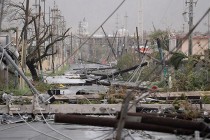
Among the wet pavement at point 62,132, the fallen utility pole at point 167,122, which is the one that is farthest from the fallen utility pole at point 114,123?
the wet pavement at point 62,132

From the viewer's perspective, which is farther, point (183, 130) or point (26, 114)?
point (26, 114)

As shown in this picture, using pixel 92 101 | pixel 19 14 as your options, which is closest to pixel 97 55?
pixel 19 14

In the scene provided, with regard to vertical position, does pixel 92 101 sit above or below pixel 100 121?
below

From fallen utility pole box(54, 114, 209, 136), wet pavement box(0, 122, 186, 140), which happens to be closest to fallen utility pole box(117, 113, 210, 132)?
fallen utility pole box(54, 114, 209, 136)

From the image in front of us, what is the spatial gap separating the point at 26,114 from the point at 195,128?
429 inches

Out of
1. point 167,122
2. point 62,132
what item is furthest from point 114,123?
point 62,132

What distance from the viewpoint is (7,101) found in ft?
53.1

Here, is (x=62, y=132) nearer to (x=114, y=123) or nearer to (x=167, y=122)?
(x=114, y=123)

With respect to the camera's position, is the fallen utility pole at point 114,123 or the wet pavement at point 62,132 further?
the wet pavement at point 62,132

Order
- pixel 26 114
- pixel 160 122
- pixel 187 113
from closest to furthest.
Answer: pixel 160 122
pixel 187 113
pixel 26 114

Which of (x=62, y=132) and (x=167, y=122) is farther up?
(x=167, y=122)

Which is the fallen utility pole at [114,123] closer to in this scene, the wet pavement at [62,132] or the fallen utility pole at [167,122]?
the fallen utility pole at [167,122]

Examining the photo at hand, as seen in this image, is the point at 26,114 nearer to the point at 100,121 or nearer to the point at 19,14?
the point at 100,121

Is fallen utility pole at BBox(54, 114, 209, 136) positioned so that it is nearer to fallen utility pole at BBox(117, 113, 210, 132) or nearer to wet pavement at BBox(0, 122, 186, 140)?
fallen utility pole at BBox(117, 113, 210, 132)
